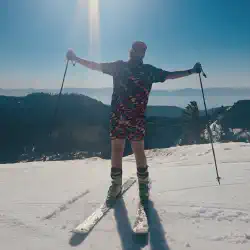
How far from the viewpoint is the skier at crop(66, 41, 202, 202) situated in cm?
441

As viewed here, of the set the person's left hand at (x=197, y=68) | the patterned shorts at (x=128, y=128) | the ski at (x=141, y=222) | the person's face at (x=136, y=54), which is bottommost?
the ski at (x=141, y=222)

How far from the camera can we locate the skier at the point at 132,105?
14.5 feet

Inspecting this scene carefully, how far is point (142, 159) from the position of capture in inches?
177

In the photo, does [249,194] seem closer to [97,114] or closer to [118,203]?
[118,203]

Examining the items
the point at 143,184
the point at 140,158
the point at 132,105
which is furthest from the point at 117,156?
the point at 132,105

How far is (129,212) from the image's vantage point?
13.1 feet

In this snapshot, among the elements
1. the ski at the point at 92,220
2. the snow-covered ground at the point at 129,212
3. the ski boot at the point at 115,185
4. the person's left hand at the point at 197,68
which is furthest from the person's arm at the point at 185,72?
the ski at the point at 92,220

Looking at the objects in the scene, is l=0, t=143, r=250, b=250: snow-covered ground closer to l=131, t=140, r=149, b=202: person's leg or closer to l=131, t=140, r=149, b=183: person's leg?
l=131, t=140, r=149, b=202: person's leg

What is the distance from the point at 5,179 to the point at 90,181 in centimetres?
206

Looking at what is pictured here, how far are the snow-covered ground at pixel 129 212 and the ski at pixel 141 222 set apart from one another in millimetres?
91

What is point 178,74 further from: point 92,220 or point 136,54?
point 92,220

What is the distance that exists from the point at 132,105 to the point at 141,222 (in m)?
1.84

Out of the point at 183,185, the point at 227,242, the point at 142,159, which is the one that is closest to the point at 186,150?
the point at 183,185

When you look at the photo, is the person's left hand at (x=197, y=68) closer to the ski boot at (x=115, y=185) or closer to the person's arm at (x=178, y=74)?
the person's arm at (x=178, y=74)
